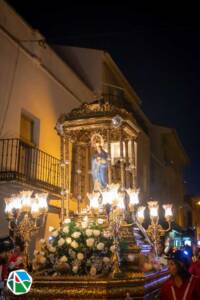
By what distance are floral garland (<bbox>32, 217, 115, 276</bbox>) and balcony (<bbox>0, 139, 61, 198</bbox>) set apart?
5099mm

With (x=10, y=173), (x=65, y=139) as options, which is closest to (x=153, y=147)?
(x=10, y=173)

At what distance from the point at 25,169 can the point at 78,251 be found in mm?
7077

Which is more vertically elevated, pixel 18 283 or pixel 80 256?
pixel 80 256

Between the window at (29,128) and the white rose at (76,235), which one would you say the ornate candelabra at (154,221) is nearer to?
the white rose at (76,235)

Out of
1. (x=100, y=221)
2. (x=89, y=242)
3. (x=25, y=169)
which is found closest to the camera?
(x=89, y=242)

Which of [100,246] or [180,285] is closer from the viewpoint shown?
[180,285]

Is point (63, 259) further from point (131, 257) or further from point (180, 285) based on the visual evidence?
point (180, 285)

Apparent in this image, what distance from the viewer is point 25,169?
12.7 metres

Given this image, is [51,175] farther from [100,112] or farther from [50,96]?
[100,112]

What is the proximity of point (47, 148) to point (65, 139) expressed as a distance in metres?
6.01

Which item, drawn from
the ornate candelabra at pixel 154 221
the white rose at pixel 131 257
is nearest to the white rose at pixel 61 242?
the white rose at pixel 131 257

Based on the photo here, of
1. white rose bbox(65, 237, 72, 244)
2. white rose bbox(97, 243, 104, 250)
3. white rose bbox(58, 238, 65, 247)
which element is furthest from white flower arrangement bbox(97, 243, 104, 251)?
white rose bbox(58, 238, 65, 247)

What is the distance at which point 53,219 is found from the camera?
14.8 metres

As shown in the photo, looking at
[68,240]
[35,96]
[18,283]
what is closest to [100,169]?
[68,240]
